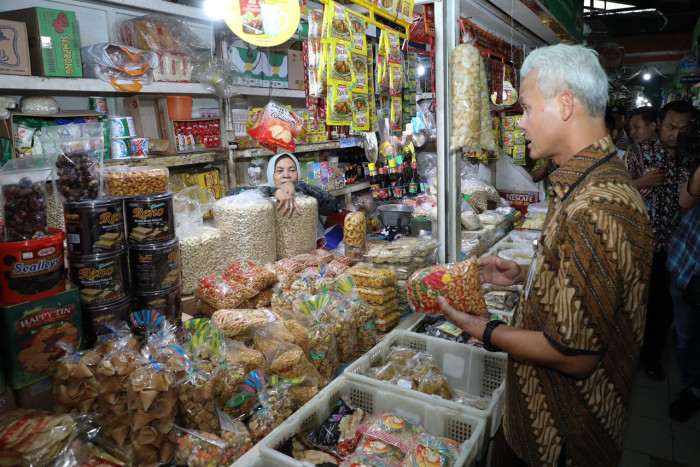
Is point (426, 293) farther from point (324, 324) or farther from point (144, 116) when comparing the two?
point (144, 116)

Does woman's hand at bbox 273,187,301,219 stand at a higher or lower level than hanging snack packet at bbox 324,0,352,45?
lower

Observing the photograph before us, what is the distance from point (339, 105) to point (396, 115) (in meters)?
0.48

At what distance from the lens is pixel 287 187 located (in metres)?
2.44

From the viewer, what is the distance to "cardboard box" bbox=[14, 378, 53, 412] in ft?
4.00

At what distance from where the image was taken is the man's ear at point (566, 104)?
3.48ft

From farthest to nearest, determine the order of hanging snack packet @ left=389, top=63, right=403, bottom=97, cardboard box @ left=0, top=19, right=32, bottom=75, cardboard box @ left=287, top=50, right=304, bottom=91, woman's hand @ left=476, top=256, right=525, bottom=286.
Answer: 1. cardboard box @ left=287, top=50, right=304, bottom=91
2. hanging snack packet @ left=389, top=63, right=403, bottom=97
3. cardboard box @ left=0, top=19, right=32, bottom=75
4. woman's hand @ left=476, top=256, right=525, bottom=286

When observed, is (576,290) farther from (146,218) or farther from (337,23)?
(337,23)

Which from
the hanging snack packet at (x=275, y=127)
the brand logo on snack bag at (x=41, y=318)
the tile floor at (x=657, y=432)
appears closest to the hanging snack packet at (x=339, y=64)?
the hanging snack packet at (x=275, y=127)

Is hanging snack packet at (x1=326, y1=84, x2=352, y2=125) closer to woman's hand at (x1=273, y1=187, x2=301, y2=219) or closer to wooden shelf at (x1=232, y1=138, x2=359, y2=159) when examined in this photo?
woman's hand at (x1=273, y1=187, x2=301, y2=219)

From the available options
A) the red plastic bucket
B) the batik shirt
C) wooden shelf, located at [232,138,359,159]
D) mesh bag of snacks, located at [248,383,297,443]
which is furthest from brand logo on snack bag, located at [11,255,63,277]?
wooden shelf, located at [232,138,359,159]

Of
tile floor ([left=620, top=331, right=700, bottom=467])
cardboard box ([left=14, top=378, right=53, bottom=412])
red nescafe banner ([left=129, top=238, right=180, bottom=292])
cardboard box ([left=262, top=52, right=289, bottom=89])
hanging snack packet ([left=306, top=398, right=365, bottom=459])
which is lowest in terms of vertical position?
tile floor ([left=620, top=331, right=700, bottom=467])

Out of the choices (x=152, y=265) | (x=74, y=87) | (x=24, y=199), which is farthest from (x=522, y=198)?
(x=24, y=199)

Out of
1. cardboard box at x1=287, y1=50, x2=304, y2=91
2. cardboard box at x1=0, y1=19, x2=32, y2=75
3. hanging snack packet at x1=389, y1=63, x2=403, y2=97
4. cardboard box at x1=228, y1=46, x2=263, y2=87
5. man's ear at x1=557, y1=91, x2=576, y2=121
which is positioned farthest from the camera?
cardboard box at x1=287, y1=50, x2=304, y2=91

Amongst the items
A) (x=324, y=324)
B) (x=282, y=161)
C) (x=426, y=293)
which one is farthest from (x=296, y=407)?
(x=282, y=161)
